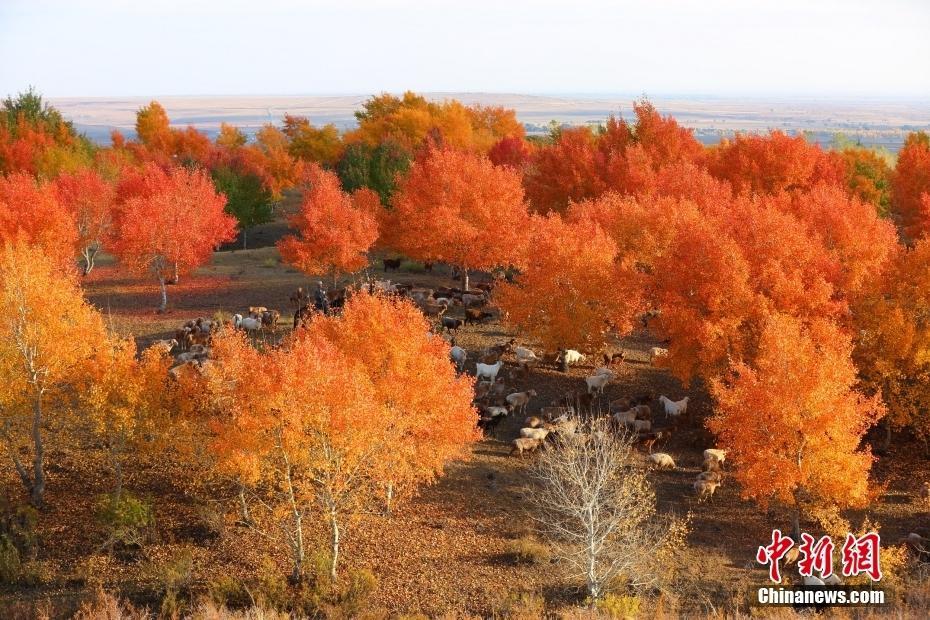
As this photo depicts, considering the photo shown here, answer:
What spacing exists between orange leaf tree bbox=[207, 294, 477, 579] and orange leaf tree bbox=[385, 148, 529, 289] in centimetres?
2211

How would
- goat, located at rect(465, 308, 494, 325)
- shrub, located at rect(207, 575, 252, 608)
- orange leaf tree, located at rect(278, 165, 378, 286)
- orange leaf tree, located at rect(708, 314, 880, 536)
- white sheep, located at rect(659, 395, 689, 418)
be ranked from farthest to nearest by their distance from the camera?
orange leaf tree, located at rect(278, 165, 378, 286), goat, located at rect(465, 308, 494, 325), white sheep, located at rect(659, 395, 689, 418), orange leaf tree, located at rect(708, 314, 880, 536), shrub, located at rect(207, 575, 252, 608)

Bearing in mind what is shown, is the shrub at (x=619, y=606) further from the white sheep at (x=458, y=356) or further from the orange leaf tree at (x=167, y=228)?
the orange leaf tree at (x=167, y=228)

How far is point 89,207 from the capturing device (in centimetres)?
5894

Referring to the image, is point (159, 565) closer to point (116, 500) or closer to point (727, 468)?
point (116, 500)

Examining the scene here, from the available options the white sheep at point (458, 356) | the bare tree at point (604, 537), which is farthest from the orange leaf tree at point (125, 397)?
the white sheep at point (458, 356)

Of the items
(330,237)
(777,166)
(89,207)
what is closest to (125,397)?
(330,237)

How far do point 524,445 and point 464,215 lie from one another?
2338 centimetres

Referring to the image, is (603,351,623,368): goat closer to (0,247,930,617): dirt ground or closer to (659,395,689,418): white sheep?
(0,247,930,617): dirt ground

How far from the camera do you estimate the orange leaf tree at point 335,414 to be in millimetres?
23047

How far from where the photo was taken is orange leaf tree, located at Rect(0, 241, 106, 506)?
26.5 m

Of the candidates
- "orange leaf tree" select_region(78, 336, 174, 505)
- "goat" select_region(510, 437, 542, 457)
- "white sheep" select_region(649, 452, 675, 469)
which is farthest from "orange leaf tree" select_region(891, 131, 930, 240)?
"orange leaf tree" select_region(78, 336, 174, 505)

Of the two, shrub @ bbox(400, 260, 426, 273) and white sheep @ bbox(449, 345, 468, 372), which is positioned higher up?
Result: shrub @ bbox(400, 260, 426, 273)

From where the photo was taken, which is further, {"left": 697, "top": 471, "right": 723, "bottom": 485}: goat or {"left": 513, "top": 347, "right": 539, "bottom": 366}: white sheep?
{"left": 513, "top": 347, "right": 539, "bottom": 366}: white sheep

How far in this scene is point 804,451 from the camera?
26.3 m
